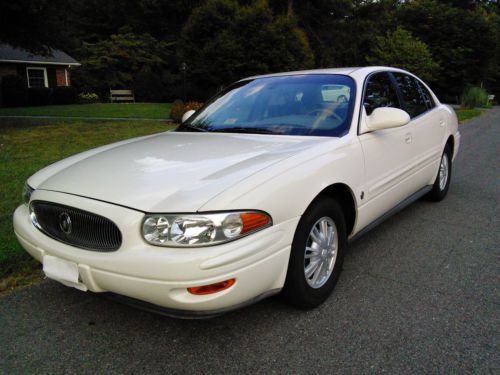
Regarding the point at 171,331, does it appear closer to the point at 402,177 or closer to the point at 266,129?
the point at 266,129

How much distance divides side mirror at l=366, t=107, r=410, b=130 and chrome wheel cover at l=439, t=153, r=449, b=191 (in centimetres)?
199

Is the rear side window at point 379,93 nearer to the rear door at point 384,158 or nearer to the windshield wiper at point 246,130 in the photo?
the rear door at point 384,158

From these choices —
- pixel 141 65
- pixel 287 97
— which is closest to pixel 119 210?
pixel 287 97

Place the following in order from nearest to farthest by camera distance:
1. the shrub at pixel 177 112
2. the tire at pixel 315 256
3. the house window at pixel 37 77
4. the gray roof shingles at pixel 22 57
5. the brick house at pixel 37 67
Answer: the tire at pixel 315 256 → the shrub at pixel 177 112 → the gray roof shingles at pixel 22 57 → the brick house at pixel 37 67 → the house window at pixel 37 77

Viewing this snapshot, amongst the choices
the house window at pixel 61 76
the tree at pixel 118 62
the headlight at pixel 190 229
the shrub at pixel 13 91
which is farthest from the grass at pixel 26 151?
the tree at pixel 118 62

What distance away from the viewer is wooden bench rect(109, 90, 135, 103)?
28.2 m

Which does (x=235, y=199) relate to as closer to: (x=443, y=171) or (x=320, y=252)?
(x=320, y=252)

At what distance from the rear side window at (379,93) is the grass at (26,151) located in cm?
297

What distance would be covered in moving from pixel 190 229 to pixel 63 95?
83.8ft

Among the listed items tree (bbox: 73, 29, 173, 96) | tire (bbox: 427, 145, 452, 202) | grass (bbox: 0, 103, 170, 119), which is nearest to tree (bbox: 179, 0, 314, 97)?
grass (bbox: 0, 103, 170, 119)

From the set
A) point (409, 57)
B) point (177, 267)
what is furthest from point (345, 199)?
point (409, 57)

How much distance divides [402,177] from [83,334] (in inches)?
109

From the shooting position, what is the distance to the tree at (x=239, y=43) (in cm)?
2128

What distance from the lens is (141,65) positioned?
31.9m
